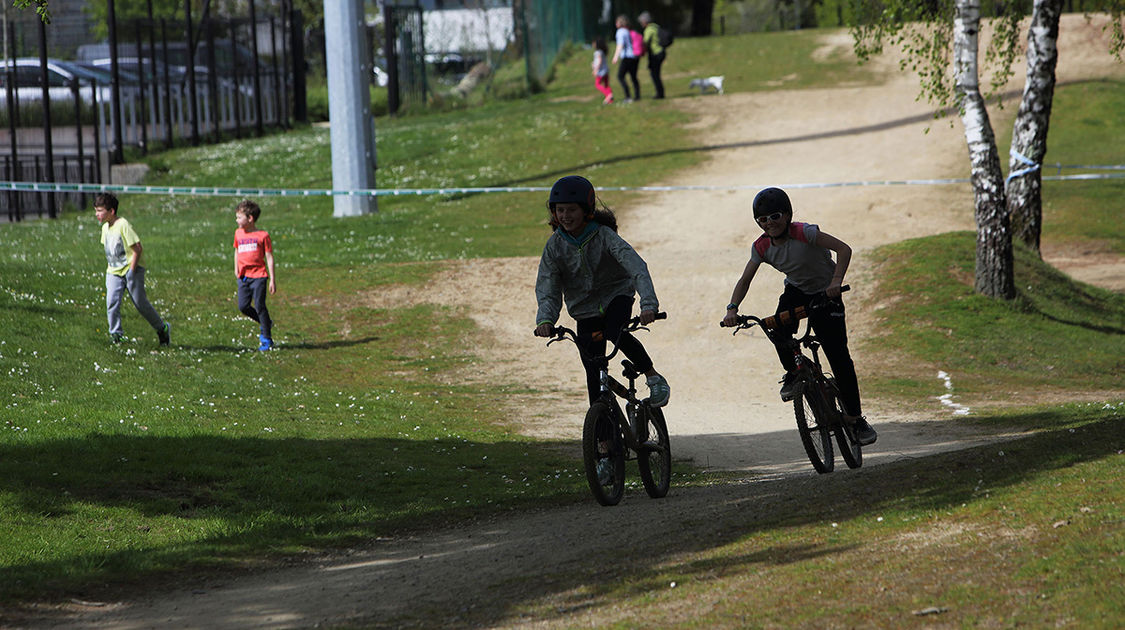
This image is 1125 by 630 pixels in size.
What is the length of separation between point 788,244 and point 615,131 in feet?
66.0

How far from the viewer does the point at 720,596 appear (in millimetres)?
5105

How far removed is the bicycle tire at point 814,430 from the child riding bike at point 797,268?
0.11 metres

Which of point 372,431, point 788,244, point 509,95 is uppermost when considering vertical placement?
point 509,95

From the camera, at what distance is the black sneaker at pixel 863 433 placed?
27.0 feet

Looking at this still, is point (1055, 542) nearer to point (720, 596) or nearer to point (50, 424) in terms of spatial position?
point (720, 596)

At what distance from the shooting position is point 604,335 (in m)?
7.26

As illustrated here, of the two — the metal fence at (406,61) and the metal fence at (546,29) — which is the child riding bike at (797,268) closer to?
the metal fence at (406,61)

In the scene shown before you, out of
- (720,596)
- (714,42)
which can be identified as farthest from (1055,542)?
(714,42)

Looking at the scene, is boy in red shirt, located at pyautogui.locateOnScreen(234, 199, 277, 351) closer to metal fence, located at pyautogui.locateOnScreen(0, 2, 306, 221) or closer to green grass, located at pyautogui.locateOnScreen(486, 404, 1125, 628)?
green grass, located at pyautogui.locateOnScreen(486, 404, 1125, 628)

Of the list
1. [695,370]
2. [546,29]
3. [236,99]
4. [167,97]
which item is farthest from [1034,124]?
[546,29]

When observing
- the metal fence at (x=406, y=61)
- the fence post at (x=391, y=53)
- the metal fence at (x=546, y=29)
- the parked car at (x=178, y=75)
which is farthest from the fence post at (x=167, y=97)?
the metal fence at (x=546, y=29)

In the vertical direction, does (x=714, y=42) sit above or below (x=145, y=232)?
above

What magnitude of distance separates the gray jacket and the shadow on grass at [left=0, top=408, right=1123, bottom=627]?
119cm

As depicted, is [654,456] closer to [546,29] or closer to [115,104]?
[115,104]
